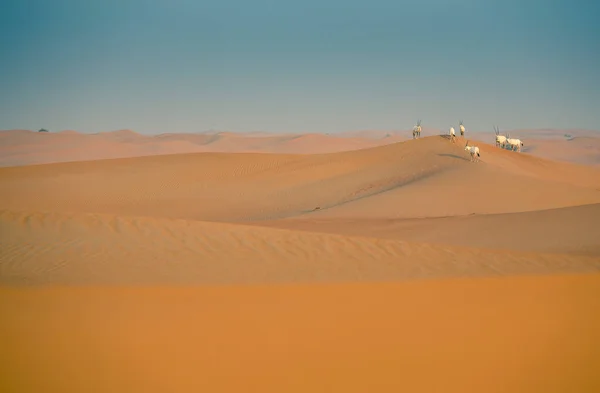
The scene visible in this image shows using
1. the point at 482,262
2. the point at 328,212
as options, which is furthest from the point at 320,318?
the point at 328,212

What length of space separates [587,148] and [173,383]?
85219 mm

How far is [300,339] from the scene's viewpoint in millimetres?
5328

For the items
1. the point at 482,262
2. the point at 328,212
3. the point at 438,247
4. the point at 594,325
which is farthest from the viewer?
the point at 328,212

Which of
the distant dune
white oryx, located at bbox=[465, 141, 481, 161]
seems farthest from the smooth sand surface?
the distant dune

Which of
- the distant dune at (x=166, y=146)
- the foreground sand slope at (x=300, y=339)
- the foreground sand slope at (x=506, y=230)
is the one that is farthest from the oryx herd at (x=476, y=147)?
the distant dune at (x=166, y=146)

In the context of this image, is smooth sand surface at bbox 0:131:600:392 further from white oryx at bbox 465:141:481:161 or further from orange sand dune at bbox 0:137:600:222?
white oryx at bbox 465:141:481:161

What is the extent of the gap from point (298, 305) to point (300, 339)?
3.34 feet

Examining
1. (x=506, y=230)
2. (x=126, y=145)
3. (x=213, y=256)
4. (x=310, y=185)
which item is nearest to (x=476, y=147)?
(x=310, y=185)

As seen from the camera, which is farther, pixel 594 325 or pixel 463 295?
pixel 463 295

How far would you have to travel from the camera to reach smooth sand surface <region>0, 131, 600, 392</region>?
468 centimetres

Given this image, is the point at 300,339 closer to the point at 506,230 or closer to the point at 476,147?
the point at 506,230

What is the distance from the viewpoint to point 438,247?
9727 mm

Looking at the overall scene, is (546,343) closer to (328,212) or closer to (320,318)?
(320,318)

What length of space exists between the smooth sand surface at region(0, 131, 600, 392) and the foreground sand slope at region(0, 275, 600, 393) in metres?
0.02
